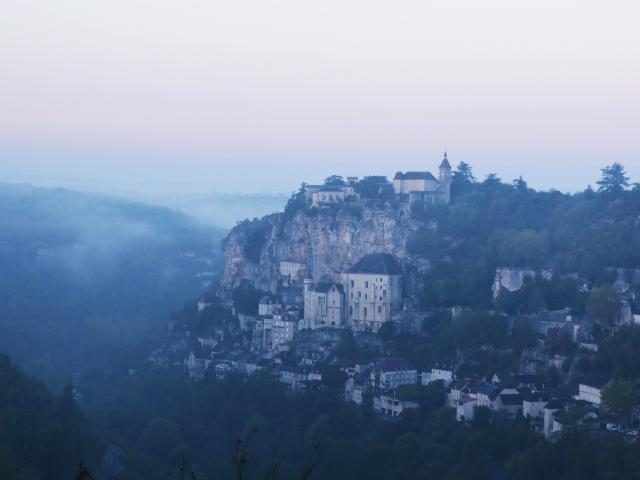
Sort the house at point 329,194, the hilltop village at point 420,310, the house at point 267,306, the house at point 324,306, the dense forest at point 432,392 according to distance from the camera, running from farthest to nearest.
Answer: the house at point 329,194 → the house at point 267,306 → the house at point 324,306 → the hilltop village at point 420,310 → the dense forest at point 432,392

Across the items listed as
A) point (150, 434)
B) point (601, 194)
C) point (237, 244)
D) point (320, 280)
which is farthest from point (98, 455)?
point (601, 194)

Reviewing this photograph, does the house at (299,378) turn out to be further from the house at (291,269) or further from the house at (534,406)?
the house at (534,406)

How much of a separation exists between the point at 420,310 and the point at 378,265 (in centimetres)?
308

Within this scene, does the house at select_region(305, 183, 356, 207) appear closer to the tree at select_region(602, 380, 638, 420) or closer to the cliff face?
the cliff face

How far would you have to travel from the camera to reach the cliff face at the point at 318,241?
6122cm

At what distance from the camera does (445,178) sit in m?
64.4

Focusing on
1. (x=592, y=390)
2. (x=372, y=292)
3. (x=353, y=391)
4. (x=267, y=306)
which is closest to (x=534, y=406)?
(x=592, y=390)

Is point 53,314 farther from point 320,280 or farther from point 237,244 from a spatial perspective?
point 320,280

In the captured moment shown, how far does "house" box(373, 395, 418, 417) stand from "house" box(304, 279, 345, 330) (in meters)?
8.19

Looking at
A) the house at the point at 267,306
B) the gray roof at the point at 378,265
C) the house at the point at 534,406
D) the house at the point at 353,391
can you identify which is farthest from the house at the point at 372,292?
the house at the point at 534,406

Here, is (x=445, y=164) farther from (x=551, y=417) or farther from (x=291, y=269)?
(x=551, y=417)

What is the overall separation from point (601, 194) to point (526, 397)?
20395 millimetres

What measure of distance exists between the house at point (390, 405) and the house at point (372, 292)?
22.1ft

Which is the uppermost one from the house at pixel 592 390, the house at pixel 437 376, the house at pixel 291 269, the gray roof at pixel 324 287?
→ the house at pixel 291 269
